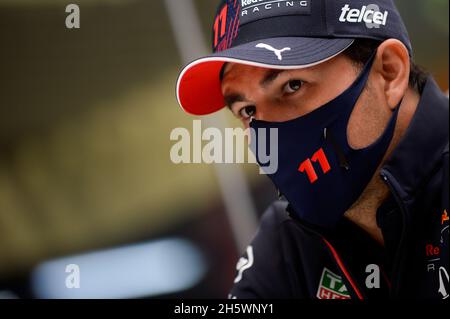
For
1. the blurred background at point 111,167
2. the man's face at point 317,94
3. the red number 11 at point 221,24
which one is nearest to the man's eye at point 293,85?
the man's face at point 317,94

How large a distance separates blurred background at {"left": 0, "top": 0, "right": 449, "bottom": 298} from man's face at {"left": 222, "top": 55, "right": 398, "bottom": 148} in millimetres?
635

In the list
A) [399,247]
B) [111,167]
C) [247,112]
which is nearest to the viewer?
[399,247]

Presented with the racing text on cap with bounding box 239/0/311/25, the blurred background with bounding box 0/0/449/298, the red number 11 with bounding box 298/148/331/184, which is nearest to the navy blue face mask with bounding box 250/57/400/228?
the red number 11 with bounding box 298/148/331/184

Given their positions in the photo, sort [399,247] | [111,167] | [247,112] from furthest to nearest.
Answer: [111,167], [247,112], [399,247]

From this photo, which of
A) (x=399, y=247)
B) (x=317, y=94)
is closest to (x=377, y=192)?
(x=399, y=247)

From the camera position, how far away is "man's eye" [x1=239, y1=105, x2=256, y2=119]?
4.12 ft

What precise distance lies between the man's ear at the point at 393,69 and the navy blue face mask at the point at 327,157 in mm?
23

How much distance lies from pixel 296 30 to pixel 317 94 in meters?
0.15

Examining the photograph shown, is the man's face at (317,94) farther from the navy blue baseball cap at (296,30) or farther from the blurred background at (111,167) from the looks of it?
the blurred background at (111,167)

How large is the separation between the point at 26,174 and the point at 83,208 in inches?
11.1

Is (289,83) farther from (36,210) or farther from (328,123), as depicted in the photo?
(36,210)

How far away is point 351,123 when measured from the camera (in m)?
1.18

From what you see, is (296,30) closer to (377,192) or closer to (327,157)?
(327,157)

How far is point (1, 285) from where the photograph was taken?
2.17 meters
